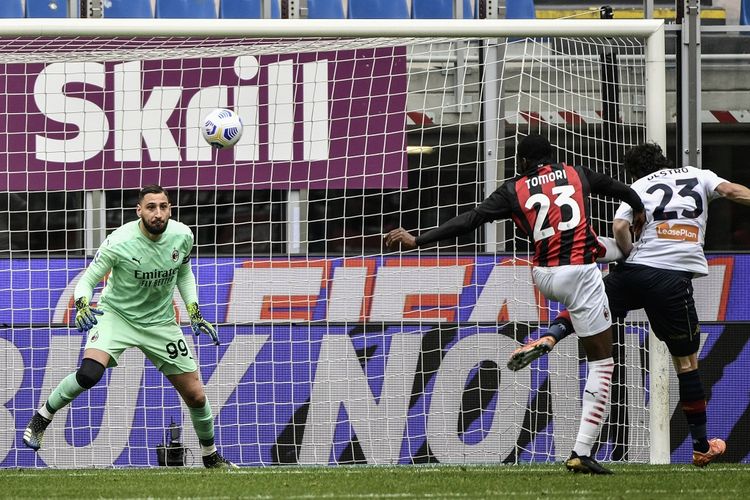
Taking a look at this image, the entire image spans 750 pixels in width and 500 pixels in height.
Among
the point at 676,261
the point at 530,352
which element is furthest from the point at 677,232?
the point at 530,352

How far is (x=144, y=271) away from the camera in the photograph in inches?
318

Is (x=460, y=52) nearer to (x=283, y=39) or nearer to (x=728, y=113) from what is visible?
(x=283, y=39)

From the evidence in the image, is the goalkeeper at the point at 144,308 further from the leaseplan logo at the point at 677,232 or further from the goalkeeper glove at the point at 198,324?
the leaseplan logo at the point at 677,232

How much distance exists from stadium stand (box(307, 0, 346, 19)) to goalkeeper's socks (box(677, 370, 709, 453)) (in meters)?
4.96

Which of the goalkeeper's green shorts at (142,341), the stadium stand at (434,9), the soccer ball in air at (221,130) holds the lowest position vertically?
the goalkeeper's green shorts at (142,341)

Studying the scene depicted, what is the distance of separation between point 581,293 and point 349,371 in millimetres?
2747

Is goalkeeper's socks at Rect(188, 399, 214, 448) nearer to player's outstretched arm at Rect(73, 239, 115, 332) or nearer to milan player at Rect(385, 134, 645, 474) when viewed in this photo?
player's outstretched arm at Rect(73, 239, 115, 332)

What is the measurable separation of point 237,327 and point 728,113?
437cm

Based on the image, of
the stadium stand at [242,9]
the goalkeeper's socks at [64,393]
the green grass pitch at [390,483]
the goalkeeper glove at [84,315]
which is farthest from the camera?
the stadium stand at [242,9]

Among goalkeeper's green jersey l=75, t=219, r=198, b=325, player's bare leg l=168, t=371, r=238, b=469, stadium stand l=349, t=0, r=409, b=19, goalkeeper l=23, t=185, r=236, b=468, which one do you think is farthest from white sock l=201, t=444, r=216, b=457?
stadium stand l=349, t=0, r=409, b=19

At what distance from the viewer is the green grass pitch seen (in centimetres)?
637

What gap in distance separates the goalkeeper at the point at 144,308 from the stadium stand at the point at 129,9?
11.4 ft

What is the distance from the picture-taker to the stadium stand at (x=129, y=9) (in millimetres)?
11086

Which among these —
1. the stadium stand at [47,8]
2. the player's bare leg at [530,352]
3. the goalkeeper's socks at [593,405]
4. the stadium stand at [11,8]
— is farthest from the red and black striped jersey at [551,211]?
the stadium stand at [11,8]
